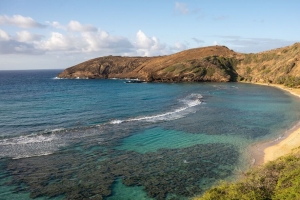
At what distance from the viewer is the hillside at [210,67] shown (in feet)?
391

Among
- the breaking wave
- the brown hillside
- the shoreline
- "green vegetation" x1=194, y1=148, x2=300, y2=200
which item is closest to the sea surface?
the breaking wave

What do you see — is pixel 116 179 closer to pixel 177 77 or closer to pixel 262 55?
pixel 177 77

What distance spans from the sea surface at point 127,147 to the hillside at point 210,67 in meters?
61.1

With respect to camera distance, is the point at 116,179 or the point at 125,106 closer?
the point at 116,179

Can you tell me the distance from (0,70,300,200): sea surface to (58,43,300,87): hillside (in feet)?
200

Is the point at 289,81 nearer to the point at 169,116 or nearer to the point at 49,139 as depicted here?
the point at 169,116

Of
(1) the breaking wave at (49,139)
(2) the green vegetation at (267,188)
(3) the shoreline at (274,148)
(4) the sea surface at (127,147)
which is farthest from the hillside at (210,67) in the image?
(2) the green vegetation at (267,188)

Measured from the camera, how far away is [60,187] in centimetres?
2466

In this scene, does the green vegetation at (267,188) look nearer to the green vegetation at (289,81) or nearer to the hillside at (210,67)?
the green vegetation at (289,81)

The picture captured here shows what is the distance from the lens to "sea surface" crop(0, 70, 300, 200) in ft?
82.3

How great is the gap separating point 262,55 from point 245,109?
9359 centimetres

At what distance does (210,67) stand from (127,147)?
11368 centimetres

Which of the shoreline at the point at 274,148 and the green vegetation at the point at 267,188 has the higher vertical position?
the green vegetation at the point at 267,188

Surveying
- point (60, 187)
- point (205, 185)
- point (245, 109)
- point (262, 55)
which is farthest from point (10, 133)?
point (262, 55)
